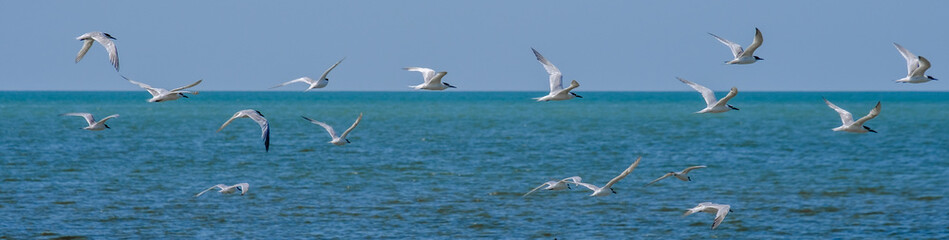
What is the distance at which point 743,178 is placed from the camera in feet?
137

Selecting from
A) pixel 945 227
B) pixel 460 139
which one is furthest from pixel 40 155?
pixel 945 227

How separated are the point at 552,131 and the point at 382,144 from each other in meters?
21.6

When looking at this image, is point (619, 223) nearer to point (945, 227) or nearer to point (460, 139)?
point (945, 227)
